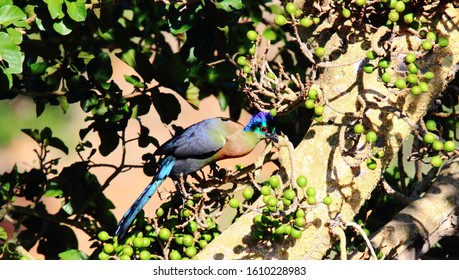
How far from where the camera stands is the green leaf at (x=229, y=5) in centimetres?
261

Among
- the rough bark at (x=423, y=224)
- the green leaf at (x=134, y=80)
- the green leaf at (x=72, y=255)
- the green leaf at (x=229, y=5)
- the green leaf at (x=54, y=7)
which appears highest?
the green leaf at (x=54, y=7)

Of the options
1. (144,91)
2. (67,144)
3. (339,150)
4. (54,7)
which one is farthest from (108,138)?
(67,144)

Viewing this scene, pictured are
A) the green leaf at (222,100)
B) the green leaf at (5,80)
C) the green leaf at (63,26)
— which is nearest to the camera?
the green leaf at (5,80)

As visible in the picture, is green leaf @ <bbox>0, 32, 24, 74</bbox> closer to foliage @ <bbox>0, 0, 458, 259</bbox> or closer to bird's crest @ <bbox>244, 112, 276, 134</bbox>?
foliage @ <bbox>0, 0, 458, 259</bbox>

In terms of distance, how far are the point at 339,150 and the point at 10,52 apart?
1.04m

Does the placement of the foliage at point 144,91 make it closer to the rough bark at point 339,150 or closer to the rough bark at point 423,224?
the rough bark at point 339,150

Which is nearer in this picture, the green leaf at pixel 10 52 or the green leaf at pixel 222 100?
the green leaf at pixel 10 52

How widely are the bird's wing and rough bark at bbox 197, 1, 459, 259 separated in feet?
2.55

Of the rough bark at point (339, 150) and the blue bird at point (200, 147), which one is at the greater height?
the rough bark at point (339, 150)

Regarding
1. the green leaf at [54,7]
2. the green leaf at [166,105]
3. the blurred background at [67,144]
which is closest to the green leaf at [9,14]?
the green leaf at [54,7]

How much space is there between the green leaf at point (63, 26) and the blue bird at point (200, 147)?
0.74 m

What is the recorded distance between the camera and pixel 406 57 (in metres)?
2.30

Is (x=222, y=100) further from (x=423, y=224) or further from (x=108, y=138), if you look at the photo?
(x=423, y=224)
